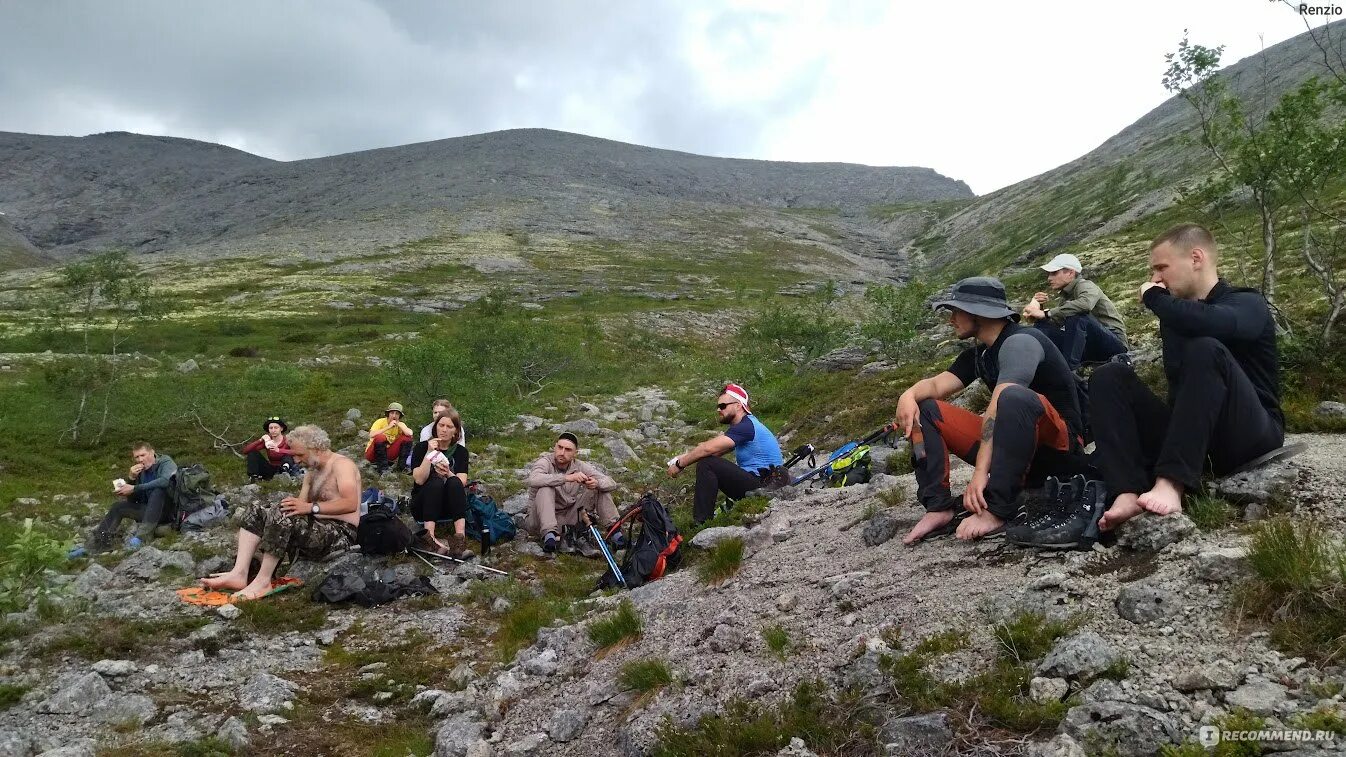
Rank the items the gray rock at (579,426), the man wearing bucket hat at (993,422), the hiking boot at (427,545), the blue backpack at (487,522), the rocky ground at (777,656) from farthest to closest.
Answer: the gray rock at (579,426), the blue backpack at (487,522), the hiking boot at (427,545), the man wearing bucket hat at (993,422), the rocky ground at (777,656)

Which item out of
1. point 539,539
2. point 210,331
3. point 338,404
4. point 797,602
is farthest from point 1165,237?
point 210,331

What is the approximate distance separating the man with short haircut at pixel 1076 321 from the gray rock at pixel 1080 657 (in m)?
6.50

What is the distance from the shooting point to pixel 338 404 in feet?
83.0

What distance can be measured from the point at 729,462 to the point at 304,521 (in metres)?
5.69

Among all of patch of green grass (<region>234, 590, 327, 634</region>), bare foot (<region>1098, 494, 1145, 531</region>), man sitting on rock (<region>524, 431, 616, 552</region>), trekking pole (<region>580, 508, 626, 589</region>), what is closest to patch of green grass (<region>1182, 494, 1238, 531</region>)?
bare foot (<region>1098, 494, 1145, 531</region>)

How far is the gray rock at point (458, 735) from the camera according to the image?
17.6 ft

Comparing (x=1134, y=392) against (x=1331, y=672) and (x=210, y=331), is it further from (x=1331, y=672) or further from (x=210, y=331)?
(x=210, y=331)

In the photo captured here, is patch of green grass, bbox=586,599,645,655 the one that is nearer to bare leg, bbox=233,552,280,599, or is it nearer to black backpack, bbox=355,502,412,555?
black backpack, bbox=355,502,412,555

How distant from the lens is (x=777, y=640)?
5.20 metres

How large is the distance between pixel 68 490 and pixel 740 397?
53.3 feet

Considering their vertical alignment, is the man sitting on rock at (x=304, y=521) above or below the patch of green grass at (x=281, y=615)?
above

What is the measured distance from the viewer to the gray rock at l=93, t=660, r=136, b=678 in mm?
6703

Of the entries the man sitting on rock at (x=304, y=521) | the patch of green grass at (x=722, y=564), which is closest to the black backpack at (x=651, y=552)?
the patch of green grass at (x=722, y=564)

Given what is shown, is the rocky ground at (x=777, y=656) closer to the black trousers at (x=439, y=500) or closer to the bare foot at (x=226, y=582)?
the bare foot at (x=226, y=582)
